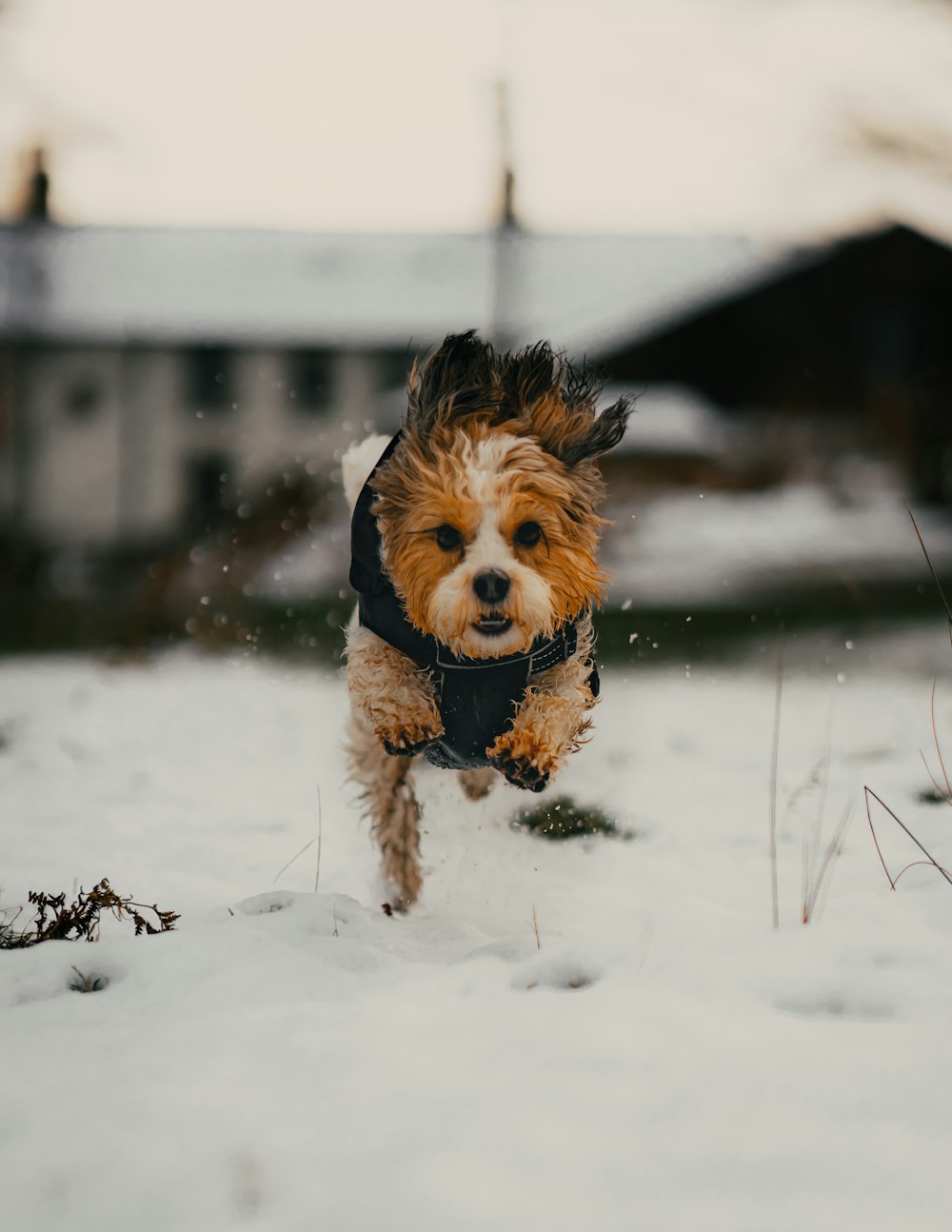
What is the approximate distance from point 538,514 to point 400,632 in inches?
24.4

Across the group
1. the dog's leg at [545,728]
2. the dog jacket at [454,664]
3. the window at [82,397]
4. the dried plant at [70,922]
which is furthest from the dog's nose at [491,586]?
the window at [82,397]

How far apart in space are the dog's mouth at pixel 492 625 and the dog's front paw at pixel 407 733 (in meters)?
0.41

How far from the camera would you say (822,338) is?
2102 centimetres

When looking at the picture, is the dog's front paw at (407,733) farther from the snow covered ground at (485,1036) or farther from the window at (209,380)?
the window at (209,380)

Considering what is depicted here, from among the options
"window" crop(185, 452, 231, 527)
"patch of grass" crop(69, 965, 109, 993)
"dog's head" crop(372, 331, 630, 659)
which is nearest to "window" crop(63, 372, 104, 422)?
"window" crop(185, 452, 231, 527)

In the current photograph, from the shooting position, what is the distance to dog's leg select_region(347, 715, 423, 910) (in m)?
3.73

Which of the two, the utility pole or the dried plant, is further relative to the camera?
the utility pole

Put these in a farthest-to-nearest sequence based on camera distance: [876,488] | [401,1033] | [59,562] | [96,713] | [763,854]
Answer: [59,562] < [876,488] < [96,713] < [763,854] < [401,1033]

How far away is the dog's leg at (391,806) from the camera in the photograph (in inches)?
147

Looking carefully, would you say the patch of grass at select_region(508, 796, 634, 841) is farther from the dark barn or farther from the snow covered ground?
the dark barn

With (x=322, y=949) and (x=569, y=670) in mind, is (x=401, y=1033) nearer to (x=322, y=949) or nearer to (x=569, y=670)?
(x=322, y=949)

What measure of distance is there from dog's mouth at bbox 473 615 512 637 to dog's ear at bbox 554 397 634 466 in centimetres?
61

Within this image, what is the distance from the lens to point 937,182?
7.69 metres

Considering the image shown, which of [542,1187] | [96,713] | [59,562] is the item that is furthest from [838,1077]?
[59,562]
